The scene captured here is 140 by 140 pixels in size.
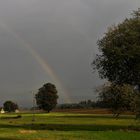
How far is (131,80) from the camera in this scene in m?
59.2

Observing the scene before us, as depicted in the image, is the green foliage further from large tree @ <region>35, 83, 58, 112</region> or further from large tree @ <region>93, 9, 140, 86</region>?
large tree @ <region>35, 83, 58, 112</region>

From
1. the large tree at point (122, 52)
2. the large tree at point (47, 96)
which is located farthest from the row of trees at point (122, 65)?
the large tree at point (47, 96)

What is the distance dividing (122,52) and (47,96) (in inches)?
5211

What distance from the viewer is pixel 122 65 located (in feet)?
193

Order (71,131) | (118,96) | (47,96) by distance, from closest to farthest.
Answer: (71,131) < (118,96) < (47,96)

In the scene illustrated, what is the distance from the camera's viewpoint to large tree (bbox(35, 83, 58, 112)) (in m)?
188

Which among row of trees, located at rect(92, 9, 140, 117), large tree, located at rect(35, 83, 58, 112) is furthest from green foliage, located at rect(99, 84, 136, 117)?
large tree, located at rect(35, 83, 58, 112)

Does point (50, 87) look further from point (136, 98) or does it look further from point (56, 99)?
point (136, 98)

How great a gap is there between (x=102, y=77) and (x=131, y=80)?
206 inches

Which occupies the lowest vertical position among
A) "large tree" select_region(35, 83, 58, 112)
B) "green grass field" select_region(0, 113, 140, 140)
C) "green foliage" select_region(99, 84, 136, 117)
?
"green grass field" select_region(0, 113, 140, 140)

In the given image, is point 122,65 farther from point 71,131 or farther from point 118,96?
point 71,131

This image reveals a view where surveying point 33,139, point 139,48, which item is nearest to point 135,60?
point 139,48

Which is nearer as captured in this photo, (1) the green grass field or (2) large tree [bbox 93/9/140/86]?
(1) the green grass field

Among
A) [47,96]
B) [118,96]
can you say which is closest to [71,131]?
[118,96]
